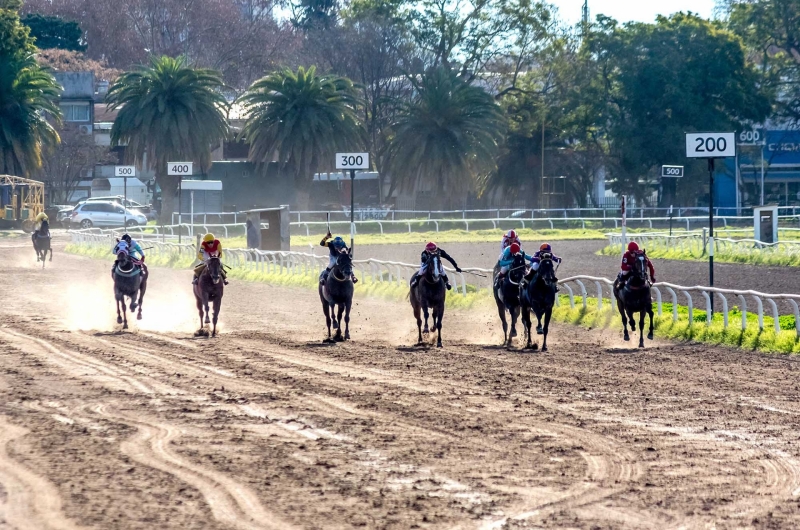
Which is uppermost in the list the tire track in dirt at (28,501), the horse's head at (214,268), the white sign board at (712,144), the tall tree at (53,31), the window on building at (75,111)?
the tall tree at (53,31)

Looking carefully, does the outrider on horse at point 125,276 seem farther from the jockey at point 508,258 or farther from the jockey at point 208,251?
the jockey at point 508,258

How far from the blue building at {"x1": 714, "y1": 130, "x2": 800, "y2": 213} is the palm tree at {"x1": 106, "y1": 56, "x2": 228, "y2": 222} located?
29962mm

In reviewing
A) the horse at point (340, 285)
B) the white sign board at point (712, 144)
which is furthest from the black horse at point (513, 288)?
the white sign board at point (712, 144)

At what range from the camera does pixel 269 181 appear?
65688 millimetres

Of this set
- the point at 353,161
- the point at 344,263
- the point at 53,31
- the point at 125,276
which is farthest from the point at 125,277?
the point at 53,31

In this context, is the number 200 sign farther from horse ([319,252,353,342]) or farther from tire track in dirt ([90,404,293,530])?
tire track in dirt ([90,404,293,530])

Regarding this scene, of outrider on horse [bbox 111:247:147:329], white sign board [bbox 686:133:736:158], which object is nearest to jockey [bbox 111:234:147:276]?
outrider on horse [bbox 111:247:147:329]

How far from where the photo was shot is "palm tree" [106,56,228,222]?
56.4 meters

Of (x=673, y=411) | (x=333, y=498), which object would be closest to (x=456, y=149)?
(x=673, y=411)

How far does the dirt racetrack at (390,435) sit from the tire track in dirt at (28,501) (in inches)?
0.9

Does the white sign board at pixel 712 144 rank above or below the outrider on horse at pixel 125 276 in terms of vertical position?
above

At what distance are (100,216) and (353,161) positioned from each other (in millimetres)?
39926

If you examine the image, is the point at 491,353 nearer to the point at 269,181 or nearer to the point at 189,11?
the point at 269,181

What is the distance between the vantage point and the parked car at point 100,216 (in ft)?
201
